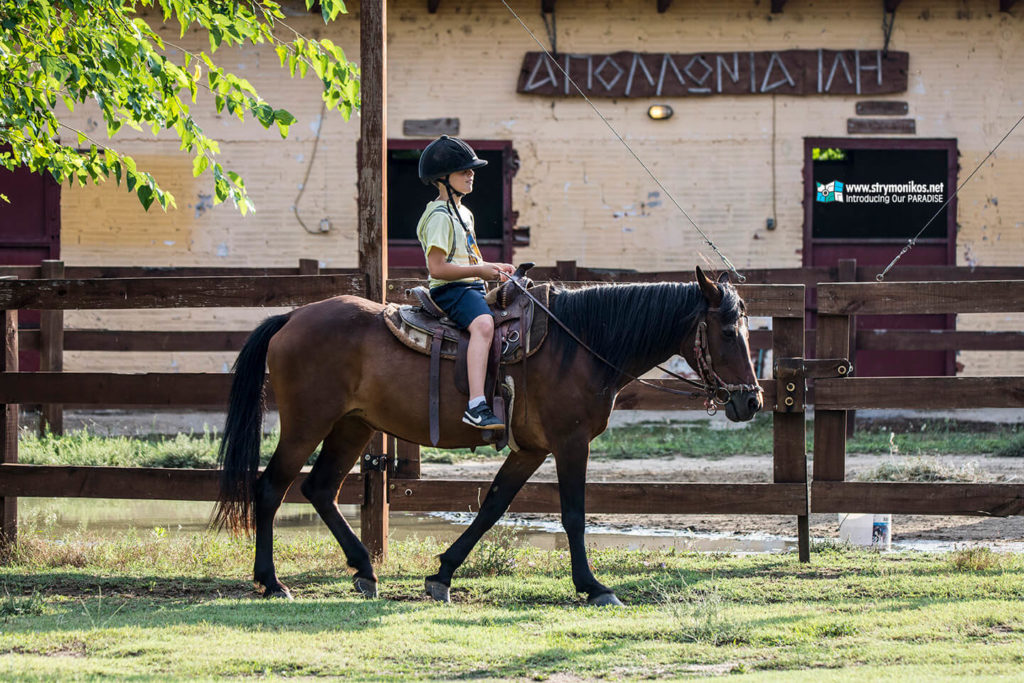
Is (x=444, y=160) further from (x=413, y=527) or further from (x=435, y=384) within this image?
(x=413, y=527)

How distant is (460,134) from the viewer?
1650cm

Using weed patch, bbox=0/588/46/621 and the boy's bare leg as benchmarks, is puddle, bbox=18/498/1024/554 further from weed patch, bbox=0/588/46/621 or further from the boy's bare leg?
the boy's bare leg

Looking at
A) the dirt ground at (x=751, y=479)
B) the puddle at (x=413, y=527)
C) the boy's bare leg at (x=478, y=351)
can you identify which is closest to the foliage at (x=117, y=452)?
the puddle at (x=413, y=527)

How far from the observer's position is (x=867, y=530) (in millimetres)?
8078

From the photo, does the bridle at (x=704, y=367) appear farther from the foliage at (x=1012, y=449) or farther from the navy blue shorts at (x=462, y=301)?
the foliage at (x=1012, y=449)

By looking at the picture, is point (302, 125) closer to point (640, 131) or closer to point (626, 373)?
point (640, 131)

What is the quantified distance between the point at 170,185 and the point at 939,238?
11.2 m

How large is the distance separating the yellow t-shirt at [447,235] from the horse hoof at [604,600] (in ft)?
6.00

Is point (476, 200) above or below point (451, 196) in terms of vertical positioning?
above

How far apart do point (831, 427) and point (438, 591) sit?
279 centimetres

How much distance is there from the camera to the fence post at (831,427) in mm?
7168

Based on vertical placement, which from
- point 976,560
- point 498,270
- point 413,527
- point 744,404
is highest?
point 498,270

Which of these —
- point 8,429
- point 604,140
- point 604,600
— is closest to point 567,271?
point 8,429

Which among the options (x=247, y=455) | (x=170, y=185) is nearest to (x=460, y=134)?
(x=170, y=185)
